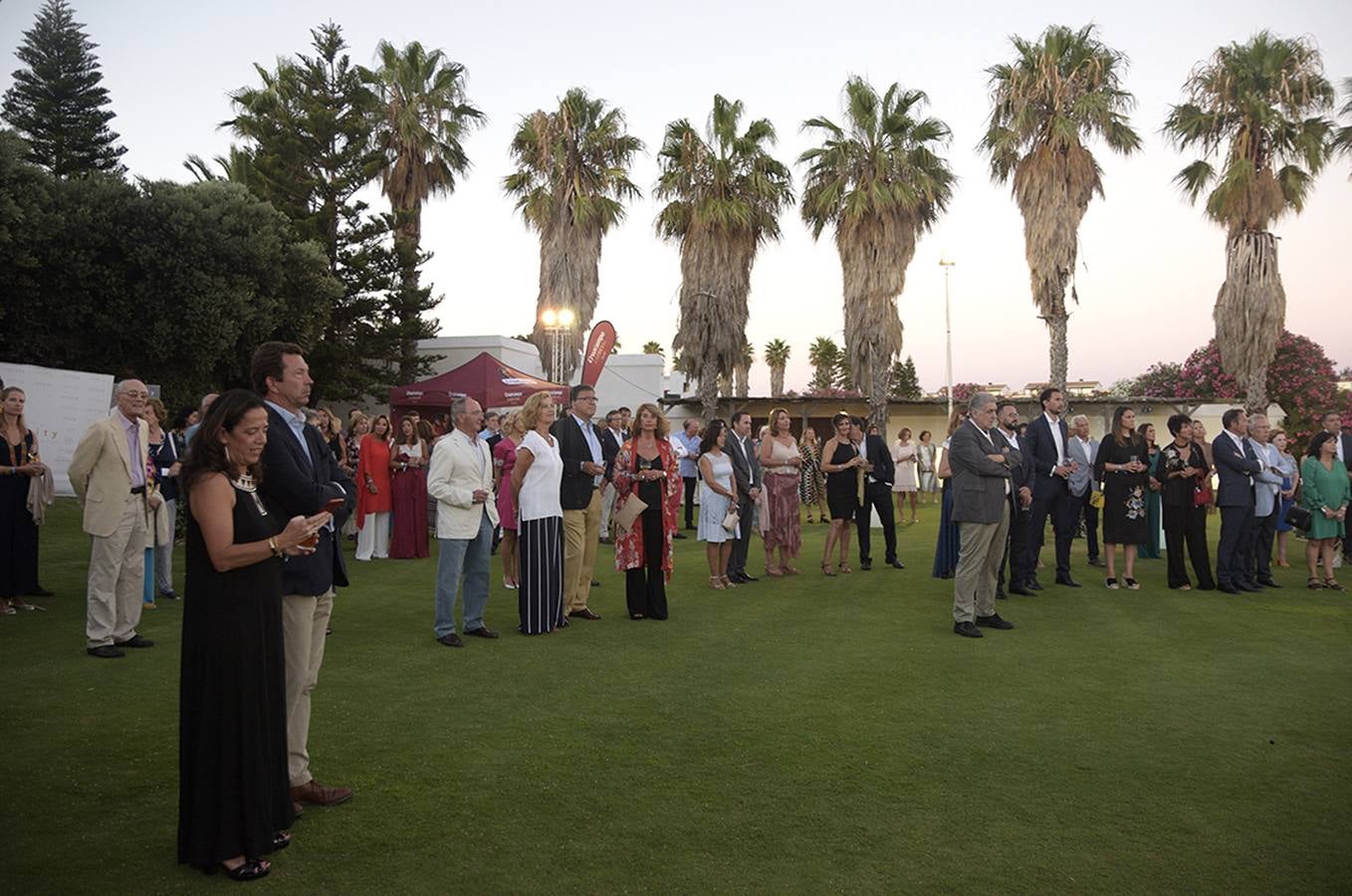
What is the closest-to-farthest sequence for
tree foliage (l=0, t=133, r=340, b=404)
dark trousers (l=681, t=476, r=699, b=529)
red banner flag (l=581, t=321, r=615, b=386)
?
red banner flag (l=581, t=321, r=615, b=386)
dark trousers (l=681, t=476, r=699, b=529)
tree foliage (l=0, t=133, r=340, b=404)

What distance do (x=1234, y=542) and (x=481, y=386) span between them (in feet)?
51.6

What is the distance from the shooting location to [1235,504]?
1041cm

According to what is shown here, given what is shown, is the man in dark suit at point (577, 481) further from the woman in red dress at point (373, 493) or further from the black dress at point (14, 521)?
the woman in red dress at point (373, 493)

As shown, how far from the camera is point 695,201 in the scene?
2634 centimetres

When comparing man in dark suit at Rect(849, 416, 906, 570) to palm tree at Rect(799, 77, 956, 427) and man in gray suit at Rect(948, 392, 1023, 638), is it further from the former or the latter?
palm tree at Rect(799, 77, 956, 427)

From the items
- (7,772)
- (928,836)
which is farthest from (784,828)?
(7,772)

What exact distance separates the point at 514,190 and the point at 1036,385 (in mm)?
22660

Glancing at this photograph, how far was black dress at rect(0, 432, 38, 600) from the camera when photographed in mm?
8125

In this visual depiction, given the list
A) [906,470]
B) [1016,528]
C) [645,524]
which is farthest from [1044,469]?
[906,470]

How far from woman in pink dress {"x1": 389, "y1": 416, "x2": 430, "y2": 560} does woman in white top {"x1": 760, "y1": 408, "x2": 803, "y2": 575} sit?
16.0 ft

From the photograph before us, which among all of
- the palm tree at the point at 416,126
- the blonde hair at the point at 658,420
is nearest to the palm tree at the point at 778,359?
the palm tree at the point at 416,126

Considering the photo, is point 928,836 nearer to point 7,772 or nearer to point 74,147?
point 7,772

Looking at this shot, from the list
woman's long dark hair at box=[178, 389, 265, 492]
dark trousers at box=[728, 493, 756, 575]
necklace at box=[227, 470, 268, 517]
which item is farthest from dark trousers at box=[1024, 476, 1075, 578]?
woman's long dark hair at box=[178, 389, 265, 492]

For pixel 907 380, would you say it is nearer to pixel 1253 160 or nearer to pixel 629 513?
pixel 1253 160
